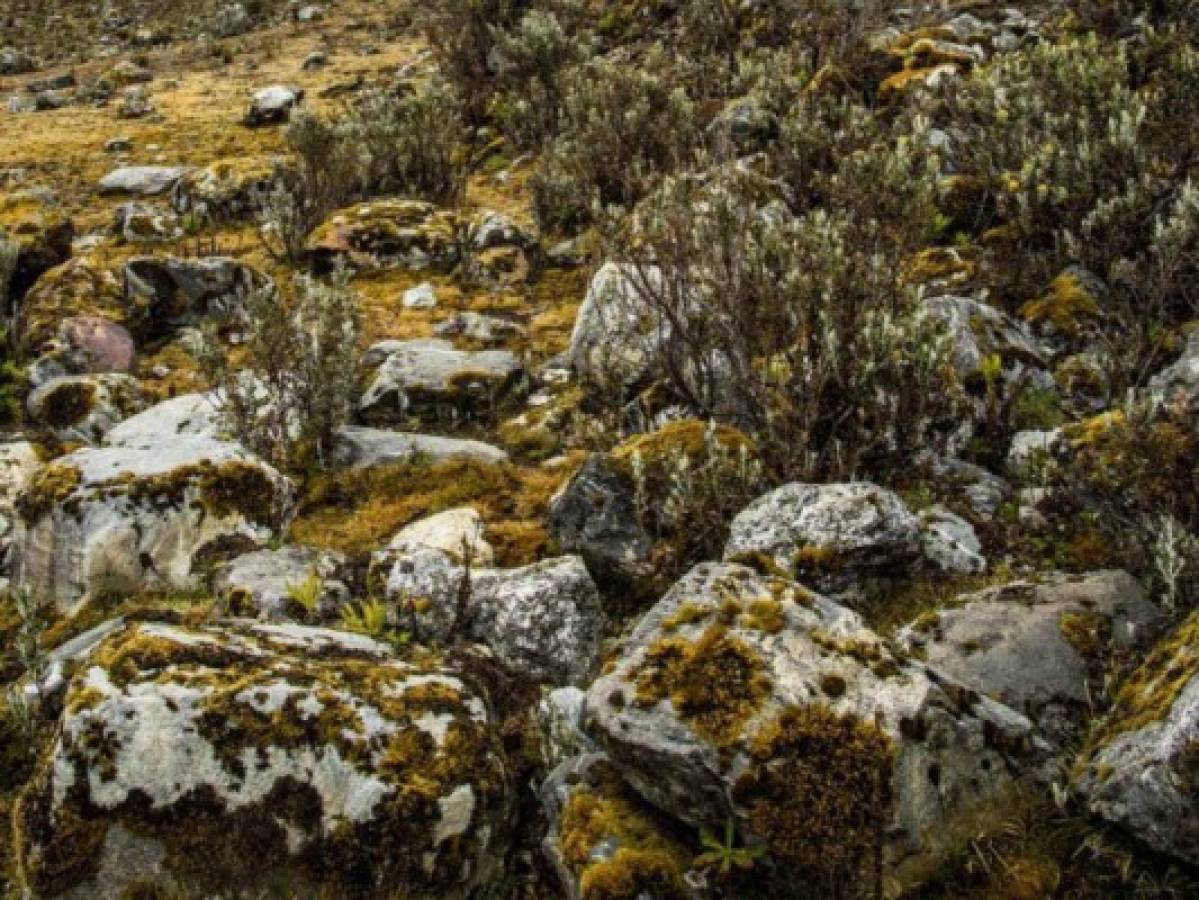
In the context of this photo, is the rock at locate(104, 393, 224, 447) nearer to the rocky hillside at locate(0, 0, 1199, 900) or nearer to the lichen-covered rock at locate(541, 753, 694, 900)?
the rocky hillside at locate(0, 0, 1199, 900)

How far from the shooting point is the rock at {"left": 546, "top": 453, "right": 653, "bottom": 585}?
5594 millimetres

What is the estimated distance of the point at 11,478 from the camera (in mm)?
6953

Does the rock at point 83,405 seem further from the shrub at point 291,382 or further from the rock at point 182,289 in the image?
the rock at point 182,289

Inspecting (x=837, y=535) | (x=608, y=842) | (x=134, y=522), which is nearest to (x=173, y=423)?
(x=134, y=522)

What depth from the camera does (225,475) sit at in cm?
614

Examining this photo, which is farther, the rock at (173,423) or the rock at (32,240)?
the rock at (32,240)

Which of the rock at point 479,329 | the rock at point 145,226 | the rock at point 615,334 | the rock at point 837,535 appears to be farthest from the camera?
the rock at point 145,226

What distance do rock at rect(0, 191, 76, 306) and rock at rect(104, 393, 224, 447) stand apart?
3.71 meters

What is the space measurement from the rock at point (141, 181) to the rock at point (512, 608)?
1226 centimetres

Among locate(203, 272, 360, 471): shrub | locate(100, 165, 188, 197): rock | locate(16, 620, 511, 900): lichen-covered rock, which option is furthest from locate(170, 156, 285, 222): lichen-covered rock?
locate(16, 620, 511, 900): lichen-covered rock

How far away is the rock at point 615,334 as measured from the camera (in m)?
7.64

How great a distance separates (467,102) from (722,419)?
40.9 ft

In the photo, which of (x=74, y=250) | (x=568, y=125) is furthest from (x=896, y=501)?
(x=74, y=250)

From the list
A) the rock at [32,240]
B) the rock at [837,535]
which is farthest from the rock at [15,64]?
the rock at [837,535]
